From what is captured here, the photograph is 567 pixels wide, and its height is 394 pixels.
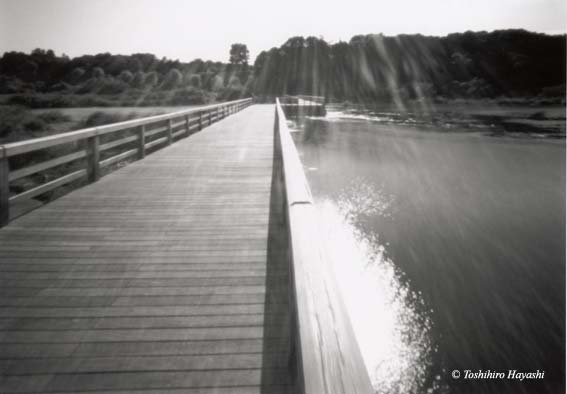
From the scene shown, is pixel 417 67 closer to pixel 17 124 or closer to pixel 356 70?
pixel 356 70

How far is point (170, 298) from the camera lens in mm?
3086

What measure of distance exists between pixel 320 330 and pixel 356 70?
114 m

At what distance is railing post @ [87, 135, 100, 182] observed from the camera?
21.7 feet

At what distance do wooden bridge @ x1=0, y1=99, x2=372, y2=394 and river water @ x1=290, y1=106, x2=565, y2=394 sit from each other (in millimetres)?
589

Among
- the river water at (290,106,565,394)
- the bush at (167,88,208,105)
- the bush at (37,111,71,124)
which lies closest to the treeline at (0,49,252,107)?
the bush at (167,88,208,105)

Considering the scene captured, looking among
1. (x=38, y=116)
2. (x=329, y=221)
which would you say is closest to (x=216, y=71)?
(x=38, y=116)

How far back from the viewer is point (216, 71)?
356ft

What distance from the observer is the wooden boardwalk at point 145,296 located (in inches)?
89.6

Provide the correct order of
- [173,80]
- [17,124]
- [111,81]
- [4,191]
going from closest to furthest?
[4,191], [17,124], [111,81], [173,80]

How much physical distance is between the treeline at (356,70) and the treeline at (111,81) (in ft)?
0.86

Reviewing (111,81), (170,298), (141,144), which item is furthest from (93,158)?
(111,81)

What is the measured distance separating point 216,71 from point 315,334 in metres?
114

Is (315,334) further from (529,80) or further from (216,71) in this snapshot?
(216,71)

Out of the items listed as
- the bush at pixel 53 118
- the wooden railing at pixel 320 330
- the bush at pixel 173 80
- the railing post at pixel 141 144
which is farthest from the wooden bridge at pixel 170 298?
the bush at pixel 173 80
